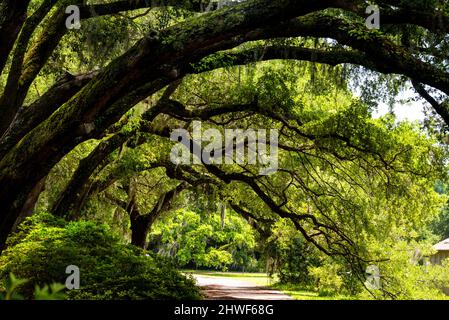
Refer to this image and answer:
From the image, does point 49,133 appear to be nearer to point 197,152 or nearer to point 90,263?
point 90,263

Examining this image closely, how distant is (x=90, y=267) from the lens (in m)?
7.86

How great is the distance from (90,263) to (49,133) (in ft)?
8.37

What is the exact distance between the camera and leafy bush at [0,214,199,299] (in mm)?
6969

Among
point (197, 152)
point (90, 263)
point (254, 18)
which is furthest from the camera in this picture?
point (197, 152)

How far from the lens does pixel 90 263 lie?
313 inches

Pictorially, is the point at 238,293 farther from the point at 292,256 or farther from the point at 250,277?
the point at 250,277

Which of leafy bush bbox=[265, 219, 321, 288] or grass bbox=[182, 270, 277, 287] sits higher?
leafy bush bbox=[265, 219, 321, 288]

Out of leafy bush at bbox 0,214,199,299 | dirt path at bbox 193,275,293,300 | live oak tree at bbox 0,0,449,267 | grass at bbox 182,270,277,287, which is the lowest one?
dirt path at bbox 193,275,293,300

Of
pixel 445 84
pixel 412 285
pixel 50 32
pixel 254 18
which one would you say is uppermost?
pixel 50 32

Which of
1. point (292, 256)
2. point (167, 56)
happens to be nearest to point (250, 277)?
point (292, 256)

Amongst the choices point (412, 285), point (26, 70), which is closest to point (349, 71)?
point (26, 70)

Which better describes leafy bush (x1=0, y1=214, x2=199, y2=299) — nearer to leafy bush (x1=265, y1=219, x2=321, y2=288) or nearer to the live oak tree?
the live oak tree

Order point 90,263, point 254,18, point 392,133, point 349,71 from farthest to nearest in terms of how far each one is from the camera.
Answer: point 392,133 < point 349,71 < point 90,263 < point 254,18

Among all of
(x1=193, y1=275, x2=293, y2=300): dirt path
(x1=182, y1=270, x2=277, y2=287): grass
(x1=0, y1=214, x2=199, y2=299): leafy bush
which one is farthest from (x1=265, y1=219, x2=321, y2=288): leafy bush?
(x1=0, y1=214, x2=199, y2=299): leafy bush
